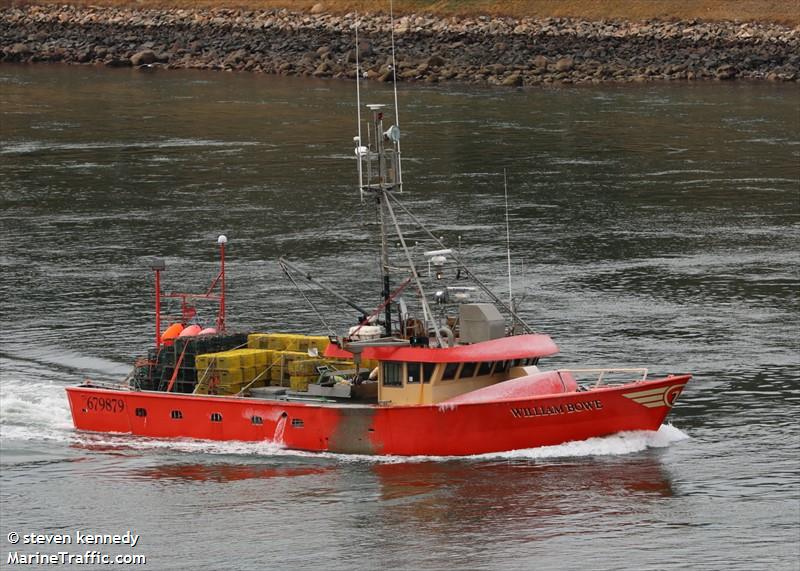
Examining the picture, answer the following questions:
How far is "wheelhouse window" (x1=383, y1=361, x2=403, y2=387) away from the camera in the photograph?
4091cm

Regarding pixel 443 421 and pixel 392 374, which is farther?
pixel 392 374

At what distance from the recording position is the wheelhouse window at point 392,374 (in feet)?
134

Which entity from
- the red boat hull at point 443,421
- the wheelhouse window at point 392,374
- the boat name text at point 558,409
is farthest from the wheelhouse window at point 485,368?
the wheelhouse window at point 392,374

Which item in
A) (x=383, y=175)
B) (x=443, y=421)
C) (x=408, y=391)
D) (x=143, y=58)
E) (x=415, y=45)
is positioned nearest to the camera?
(x=443, y=421)

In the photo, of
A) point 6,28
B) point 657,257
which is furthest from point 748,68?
point 6,28

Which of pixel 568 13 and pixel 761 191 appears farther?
pixel 568 13

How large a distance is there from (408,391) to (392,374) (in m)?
0.60

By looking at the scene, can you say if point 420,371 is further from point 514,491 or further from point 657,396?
point 657,396

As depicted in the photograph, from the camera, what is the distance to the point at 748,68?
12700 centimetres

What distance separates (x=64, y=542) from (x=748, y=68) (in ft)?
320

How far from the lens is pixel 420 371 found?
40.6 metres

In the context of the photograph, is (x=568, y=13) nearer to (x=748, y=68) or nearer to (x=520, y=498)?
(x=748, y=68)

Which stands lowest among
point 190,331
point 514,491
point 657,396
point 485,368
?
point 514,491

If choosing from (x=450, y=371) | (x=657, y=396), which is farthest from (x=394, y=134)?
(x=657, y=396)
